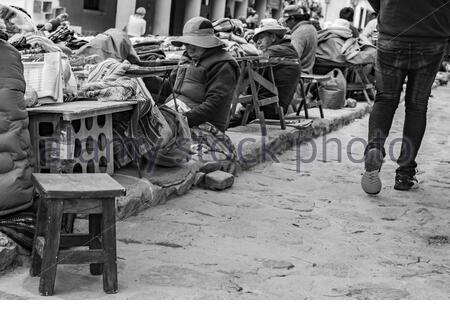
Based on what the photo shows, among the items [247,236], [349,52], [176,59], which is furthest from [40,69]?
[349,52]

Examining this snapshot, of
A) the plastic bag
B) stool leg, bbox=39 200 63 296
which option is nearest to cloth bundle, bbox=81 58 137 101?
stool leg, bbox=39 200 63 296

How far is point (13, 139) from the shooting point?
3.46 metres

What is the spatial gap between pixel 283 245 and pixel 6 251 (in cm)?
149

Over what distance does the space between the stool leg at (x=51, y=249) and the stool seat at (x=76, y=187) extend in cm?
4

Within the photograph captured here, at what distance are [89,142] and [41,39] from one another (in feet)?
2.45

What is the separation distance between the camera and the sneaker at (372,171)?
16.9ft

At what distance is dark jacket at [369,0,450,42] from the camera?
5.08 meters

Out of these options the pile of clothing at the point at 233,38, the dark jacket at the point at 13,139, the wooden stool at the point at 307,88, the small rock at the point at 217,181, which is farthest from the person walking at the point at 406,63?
the wooden stool at the point at 307,88

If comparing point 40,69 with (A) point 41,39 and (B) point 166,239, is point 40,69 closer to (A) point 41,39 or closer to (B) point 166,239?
(A) point 41,39

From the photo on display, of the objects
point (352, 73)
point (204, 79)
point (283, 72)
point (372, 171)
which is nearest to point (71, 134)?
point (204, 79)

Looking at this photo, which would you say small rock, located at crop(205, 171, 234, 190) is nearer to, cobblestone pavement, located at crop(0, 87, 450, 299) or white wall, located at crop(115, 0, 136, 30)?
cobblestone pavement, located at crop(0, 87, 450, 299)

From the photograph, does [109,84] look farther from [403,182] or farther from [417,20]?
[403,182]

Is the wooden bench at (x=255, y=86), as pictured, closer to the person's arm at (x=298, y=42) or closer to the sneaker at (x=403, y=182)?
the person's arm at (x=298, y=42)

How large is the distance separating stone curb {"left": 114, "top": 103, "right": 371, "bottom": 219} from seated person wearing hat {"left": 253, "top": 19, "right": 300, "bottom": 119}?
0.35 metres
